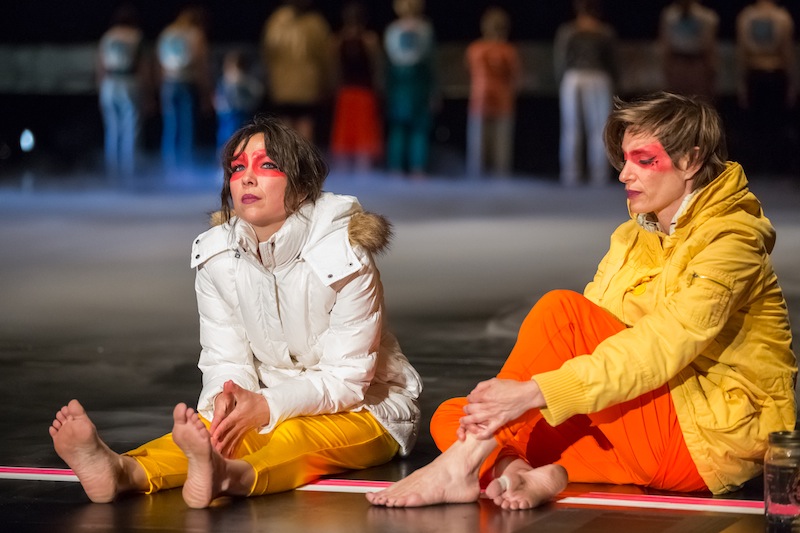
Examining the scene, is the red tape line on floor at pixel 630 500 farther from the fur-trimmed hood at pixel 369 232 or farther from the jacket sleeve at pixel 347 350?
the fur-trimmed hood at pixel 369 232

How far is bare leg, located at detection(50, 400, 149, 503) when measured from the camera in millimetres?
3016

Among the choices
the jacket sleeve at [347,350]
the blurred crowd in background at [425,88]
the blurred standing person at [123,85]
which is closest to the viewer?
the jacket sleeve at [347,350]

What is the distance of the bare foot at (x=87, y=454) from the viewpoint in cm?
301

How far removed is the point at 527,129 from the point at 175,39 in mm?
3368

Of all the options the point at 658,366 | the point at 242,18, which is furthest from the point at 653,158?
the point at 242,18

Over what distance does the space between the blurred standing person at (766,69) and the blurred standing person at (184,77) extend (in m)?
4.18

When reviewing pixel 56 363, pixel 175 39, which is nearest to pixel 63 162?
pixel 175 39

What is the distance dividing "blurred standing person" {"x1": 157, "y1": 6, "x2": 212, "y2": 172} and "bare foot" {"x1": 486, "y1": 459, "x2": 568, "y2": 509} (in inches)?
337

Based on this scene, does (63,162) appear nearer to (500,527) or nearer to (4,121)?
(4,121)

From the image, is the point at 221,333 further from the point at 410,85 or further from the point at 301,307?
the point at 410,85

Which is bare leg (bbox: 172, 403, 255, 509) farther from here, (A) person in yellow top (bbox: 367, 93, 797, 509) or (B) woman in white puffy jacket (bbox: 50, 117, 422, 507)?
(A) person in yellow top (bbox: 367, 93, 797, 509)

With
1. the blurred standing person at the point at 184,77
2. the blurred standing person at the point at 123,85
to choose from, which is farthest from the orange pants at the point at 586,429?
the blurred standing person at the point at 123,85

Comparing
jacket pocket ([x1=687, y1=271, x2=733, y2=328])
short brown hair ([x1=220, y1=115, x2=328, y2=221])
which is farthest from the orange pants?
short brown hair ([x1=220, y1=115, x2=328, y2=221])

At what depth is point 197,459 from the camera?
2975mm
